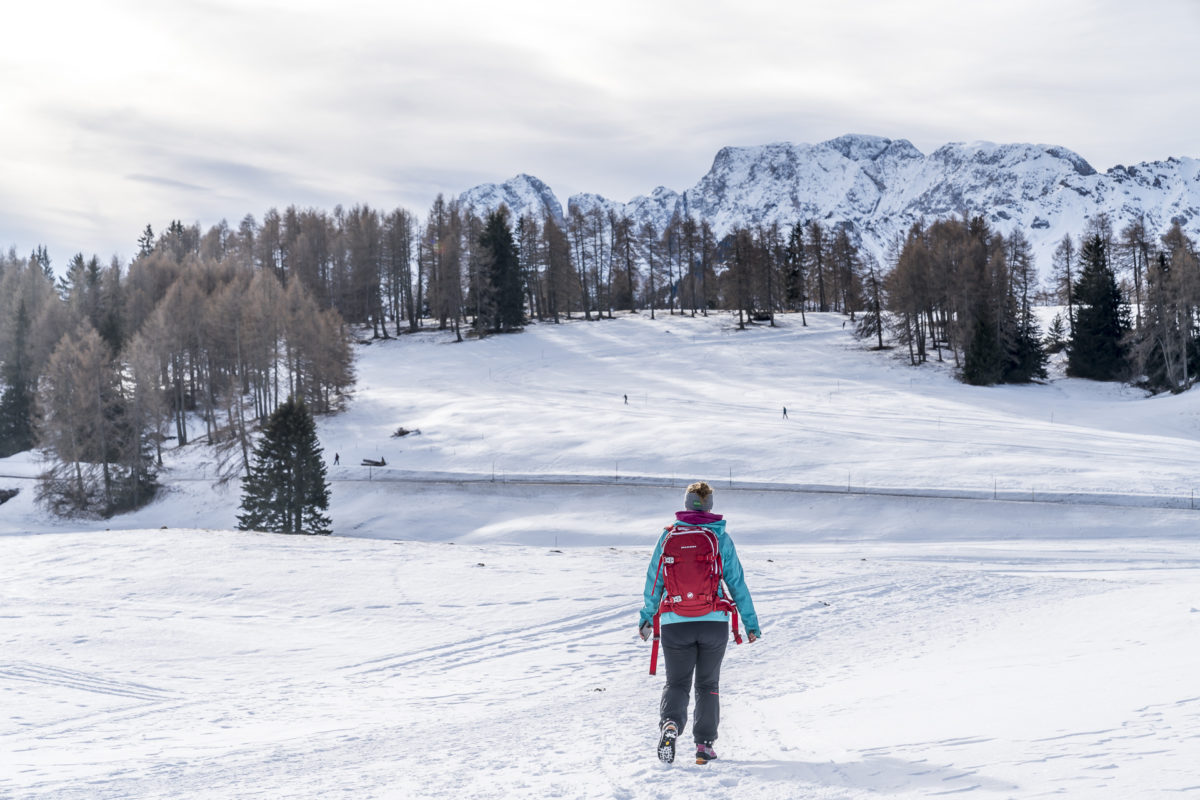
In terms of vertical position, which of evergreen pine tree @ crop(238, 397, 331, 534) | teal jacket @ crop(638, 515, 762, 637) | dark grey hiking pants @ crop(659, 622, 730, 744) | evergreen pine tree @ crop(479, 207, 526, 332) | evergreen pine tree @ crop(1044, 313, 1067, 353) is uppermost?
evergreen pine tree @ crop(479, 207, 526, 332)

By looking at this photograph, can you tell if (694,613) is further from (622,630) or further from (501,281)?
(501,281)

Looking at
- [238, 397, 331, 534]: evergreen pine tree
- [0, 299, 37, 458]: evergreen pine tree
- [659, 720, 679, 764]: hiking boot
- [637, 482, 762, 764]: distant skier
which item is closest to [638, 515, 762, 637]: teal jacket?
[637, 482, 762, 764]: distant skier

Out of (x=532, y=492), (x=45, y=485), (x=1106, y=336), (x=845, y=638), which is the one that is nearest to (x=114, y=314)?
(x=45, y=485)

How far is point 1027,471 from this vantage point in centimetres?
3181

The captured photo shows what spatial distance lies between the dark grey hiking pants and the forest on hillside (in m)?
39.7

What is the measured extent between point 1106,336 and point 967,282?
472 inches

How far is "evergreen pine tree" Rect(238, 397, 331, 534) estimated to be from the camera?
106ft

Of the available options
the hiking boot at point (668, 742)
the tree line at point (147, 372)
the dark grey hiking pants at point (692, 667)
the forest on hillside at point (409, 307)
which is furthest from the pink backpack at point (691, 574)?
the forest on hillside at point (409, 307)

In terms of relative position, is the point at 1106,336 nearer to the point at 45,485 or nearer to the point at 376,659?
the point at 376,659

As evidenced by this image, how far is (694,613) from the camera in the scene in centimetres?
638

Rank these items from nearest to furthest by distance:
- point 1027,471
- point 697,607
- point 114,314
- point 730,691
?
1. point 697,607
2. point 730,691
3. point 1027,471
4. point 114,314

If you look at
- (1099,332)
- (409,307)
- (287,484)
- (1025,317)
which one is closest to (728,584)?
(287,484)

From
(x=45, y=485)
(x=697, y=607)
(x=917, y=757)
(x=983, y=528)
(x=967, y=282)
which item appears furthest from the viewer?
(x=967, y=282)

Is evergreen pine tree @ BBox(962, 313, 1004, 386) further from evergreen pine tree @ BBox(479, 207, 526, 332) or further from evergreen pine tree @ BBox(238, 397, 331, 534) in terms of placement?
evergreen pine tree @ BBox(238, 397, 331, 534)
